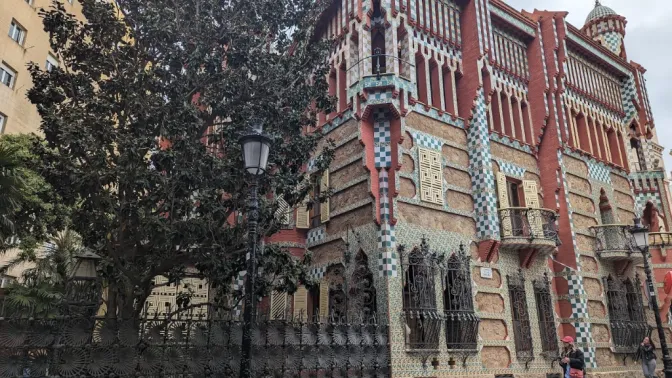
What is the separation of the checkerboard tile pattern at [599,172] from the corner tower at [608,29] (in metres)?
6.91

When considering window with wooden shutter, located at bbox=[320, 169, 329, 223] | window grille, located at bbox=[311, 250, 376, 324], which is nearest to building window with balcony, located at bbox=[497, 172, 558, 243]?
window grille, located at bbox=[311, 250, 376, 324]

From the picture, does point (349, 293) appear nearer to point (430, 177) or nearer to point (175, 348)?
point (430, 177)

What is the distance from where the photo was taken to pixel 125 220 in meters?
7.64

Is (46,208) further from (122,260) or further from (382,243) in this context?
(382,243)

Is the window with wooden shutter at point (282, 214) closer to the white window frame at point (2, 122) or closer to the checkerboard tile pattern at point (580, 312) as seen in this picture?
the checkerboard tile pattern at point (580, 312)

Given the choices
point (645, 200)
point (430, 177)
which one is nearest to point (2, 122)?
point (430, 177)

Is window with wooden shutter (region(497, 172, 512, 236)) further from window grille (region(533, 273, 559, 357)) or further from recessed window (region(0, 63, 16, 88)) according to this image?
recessed window (region(0, 63, 16, 88))

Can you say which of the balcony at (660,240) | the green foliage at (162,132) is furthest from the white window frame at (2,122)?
the balcony at (660,240)

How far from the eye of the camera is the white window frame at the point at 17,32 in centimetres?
2016

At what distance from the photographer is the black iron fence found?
6.36 meters

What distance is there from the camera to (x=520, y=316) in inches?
538

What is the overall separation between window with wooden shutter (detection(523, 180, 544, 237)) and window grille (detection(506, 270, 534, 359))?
126 cm

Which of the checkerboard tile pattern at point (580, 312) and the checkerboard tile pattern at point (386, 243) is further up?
the checkerboard tile pattern at point (386, 243)

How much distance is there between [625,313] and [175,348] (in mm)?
15017
